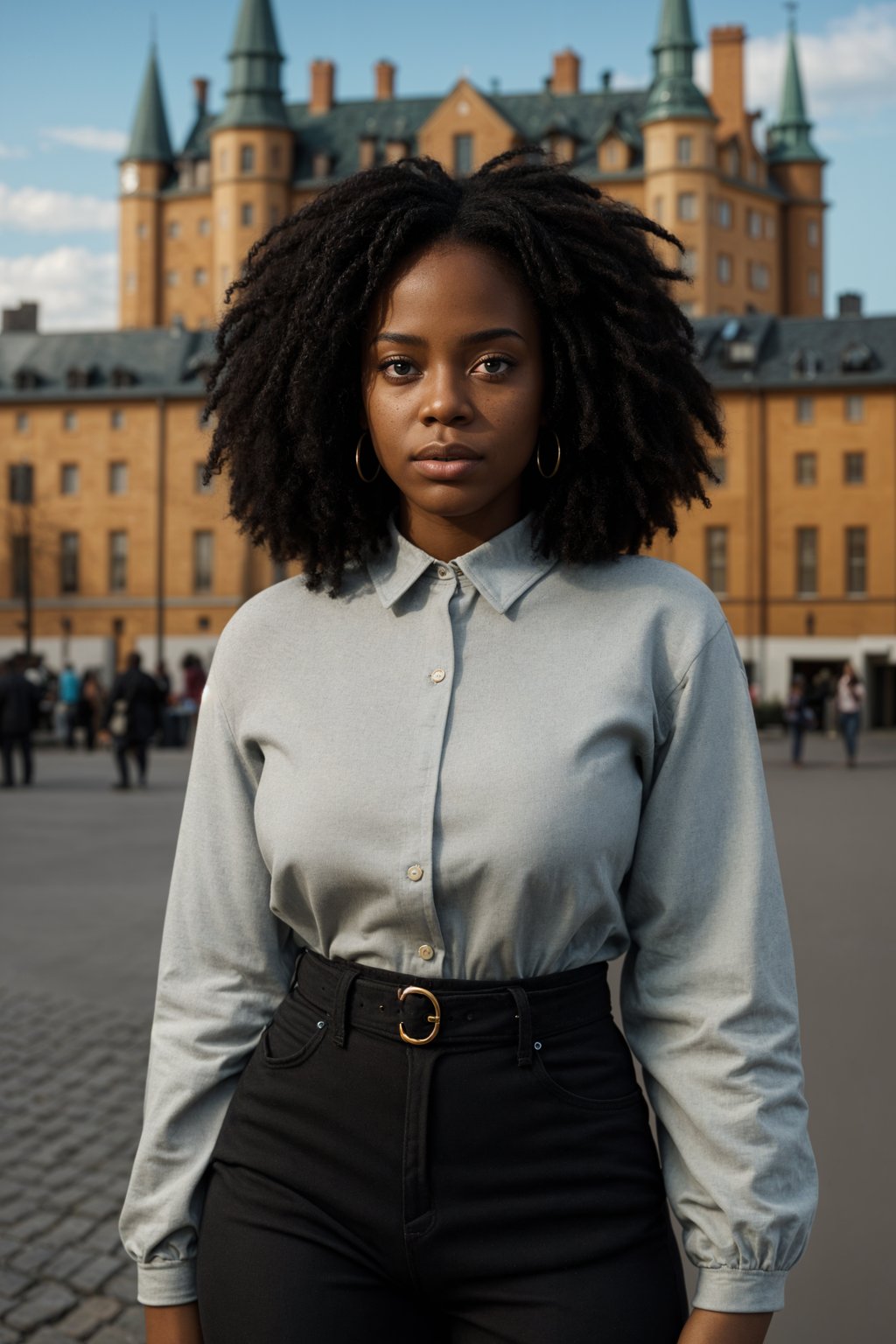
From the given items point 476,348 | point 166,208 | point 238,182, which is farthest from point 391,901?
point 166,208

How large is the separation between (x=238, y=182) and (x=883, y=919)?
75215mm

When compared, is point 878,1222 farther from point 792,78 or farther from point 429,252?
point 792,78

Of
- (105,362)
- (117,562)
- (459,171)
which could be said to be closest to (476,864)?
(459,171)

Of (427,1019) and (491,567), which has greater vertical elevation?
(491,567)

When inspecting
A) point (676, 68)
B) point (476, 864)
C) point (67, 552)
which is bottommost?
point (476, 864)

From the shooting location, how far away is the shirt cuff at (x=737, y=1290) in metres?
1.88

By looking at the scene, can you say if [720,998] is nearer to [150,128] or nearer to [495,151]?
[495,151]

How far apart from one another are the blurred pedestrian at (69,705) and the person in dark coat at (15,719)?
1179cm

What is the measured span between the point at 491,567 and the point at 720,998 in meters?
0.63

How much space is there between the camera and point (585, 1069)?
1.97m

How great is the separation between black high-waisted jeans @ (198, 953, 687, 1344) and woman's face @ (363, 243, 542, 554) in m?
0.65

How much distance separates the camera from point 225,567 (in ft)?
208

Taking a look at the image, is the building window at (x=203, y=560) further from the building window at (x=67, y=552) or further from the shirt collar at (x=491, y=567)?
the shirt collar at (x=491, y=567)

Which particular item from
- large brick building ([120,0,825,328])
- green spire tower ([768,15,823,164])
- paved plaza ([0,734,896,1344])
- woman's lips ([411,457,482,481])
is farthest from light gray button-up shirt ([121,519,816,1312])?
green spire tower ([768,15,823,164])
